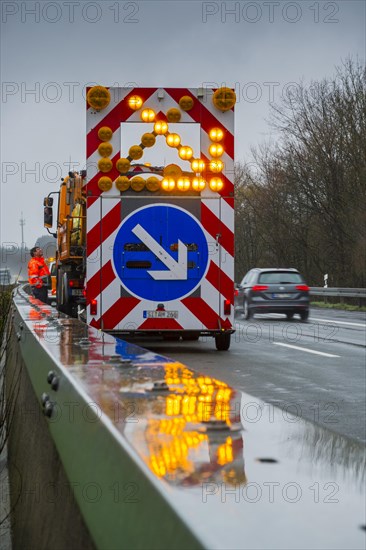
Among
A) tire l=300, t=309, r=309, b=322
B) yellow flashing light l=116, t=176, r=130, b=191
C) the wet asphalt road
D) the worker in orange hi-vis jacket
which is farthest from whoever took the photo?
tire l=300, t=309, r=309, b=322

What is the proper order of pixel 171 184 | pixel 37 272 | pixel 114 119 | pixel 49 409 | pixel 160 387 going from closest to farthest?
pixel 160 387, pixel 49 409, pixel 114 119, pixel 171 184, pixel 37 272

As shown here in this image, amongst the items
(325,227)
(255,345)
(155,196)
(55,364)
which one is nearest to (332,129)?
(325,227)

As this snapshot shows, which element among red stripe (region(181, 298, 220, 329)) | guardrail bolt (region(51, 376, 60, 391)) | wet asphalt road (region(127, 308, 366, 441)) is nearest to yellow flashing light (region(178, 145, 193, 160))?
red stripe (region(181, 298, 220, 329))

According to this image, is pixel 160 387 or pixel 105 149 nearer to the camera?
pixel 160 387

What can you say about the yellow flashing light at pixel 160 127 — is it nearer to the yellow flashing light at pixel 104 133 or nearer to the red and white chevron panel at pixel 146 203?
the red and white chevron panel at pixel 146 203

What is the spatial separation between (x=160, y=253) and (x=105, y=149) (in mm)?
1688

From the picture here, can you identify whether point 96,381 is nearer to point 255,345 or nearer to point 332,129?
point 255,345

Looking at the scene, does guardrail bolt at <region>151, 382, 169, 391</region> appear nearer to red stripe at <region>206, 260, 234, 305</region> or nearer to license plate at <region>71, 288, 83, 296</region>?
red stripe at <region>206, 260, 234, 305</region>

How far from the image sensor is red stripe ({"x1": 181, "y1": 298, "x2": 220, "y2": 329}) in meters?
13.0

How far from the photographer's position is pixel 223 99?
12.4m

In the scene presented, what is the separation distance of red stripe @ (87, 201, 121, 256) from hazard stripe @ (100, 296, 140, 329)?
3.01ft

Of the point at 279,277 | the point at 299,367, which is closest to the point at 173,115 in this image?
the point at 299,367

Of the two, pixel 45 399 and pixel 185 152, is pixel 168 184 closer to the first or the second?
pixel 185 152

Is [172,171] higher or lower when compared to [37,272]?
higher
